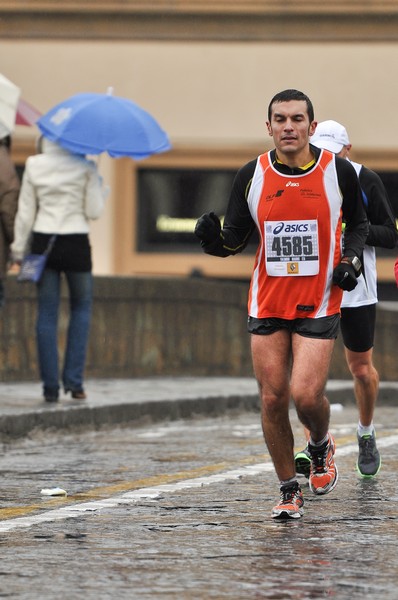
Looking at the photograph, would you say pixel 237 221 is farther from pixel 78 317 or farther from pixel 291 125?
pixel 78 317

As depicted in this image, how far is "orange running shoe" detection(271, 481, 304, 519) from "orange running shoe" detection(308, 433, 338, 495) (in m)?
0.33

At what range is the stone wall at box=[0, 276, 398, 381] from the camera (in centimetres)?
1539

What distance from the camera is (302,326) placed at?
25.1 ft

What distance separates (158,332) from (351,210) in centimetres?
912

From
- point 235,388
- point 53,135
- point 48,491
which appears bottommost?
point 235,388

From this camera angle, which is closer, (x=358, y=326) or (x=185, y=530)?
(x=185, y=530)

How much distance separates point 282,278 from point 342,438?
179 inches

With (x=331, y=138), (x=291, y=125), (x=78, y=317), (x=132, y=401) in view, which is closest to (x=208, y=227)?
(x=291, y=125)

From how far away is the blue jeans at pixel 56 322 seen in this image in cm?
1280

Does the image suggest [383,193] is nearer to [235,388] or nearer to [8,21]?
[235,388]

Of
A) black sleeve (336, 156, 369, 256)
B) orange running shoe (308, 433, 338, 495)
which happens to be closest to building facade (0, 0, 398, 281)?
orange running shoe (308, 433, 338, 495)

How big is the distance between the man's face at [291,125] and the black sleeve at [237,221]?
0.19 meters

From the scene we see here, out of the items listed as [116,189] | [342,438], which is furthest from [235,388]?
[116,189]

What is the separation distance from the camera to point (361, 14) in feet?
70.8
